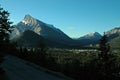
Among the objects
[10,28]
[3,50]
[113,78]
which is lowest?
[113,78]

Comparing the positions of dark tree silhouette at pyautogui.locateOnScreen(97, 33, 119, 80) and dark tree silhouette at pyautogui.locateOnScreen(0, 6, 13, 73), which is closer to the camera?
dark tree silhouette at pyautogui.locateOnScreen(0, 6, 13, 73)

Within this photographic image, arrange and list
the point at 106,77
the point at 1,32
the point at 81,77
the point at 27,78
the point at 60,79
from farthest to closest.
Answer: the point at 106,77 → the point at 81,77 → the point at 60,79 → the point at 27,78 → the point at 1,32

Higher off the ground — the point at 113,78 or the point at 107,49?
the point at 107,49

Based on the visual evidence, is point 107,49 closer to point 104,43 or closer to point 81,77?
point 104,43

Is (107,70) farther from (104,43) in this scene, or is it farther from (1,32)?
(1,32)

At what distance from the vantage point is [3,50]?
23484mm

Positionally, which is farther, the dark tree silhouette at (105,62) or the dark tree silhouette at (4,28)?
the dark tree silhouette at (105,62)

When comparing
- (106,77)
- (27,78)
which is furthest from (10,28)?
(106,77)

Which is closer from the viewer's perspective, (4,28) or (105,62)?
(4,28)

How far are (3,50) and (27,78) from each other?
4207mm

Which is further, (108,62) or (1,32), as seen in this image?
(108,62)

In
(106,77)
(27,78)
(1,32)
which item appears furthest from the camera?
(106,77)

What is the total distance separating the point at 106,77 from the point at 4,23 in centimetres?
4028

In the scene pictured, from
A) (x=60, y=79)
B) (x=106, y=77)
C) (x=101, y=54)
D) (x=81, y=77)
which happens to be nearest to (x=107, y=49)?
(x=101, y=54)
